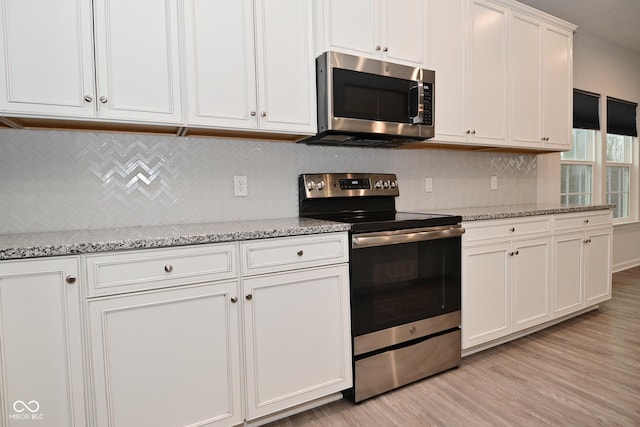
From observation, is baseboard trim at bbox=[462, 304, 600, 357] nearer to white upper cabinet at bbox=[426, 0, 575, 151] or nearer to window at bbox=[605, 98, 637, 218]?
white upper cabinet at bbox=[426, 0, 575, 151]

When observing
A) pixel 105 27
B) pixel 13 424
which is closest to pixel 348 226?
pixel 105 27

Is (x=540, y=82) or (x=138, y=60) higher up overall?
(x=540, y=82)

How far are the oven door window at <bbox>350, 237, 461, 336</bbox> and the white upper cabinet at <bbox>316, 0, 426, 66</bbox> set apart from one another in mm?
1138

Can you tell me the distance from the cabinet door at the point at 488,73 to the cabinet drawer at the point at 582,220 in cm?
74

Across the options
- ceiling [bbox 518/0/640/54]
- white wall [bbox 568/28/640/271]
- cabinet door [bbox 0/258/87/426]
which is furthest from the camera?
white wall [bbox 568/28/640/271]

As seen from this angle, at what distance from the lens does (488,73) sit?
103 inches

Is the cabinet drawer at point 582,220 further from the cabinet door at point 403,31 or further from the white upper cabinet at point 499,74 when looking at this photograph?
the cabinet door at point 403,31

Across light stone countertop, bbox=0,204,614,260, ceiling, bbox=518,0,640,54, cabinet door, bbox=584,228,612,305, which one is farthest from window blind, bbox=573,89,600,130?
light stone countertop, bbox=0,204,614,260

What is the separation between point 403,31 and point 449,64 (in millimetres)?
439

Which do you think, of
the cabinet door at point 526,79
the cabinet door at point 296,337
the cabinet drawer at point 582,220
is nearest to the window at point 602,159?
the cabinet drawer at point 582,220

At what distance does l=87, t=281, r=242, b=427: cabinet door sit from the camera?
1346 millimetres

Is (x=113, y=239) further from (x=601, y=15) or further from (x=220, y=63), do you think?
(x=601, y=15)

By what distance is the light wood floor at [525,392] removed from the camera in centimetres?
172

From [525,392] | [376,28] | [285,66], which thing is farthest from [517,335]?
[285,66]
